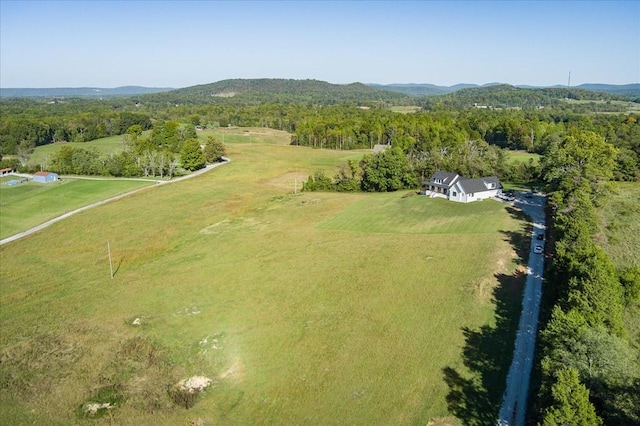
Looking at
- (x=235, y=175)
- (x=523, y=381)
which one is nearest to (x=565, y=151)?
(x=523, y=381)

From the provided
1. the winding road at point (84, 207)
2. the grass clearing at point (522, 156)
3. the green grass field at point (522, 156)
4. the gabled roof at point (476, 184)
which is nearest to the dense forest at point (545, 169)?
the grass clearing at point (522, 156)

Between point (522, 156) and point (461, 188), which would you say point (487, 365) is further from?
point (522, 156)

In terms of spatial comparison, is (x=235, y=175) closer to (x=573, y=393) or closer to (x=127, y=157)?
(x=127, y=157)

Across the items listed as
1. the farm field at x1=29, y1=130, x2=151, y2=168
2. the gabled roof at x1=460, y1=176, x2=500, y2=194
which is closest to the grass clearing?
the gabled roof at x1=460, y1=176, x2=500, y2=194

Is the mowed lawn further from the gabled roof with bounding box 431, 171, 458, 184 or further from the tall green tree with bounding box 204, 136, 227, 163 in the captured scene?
the gabled roof with bounding box 431, 171, 458, 184

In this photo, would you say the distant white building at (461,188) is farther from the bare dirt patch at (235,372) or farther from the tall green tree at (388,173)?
the bare dirt patch at (235,372)

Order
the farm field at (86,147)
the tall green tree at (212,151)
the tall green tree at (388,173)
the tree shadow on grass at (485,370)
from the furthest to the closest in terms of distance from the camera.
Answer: the farm field at (86,147), the tall green tree at (212,151), the tall green tree at (388,173), the tree shadow on grass at (485,370)
